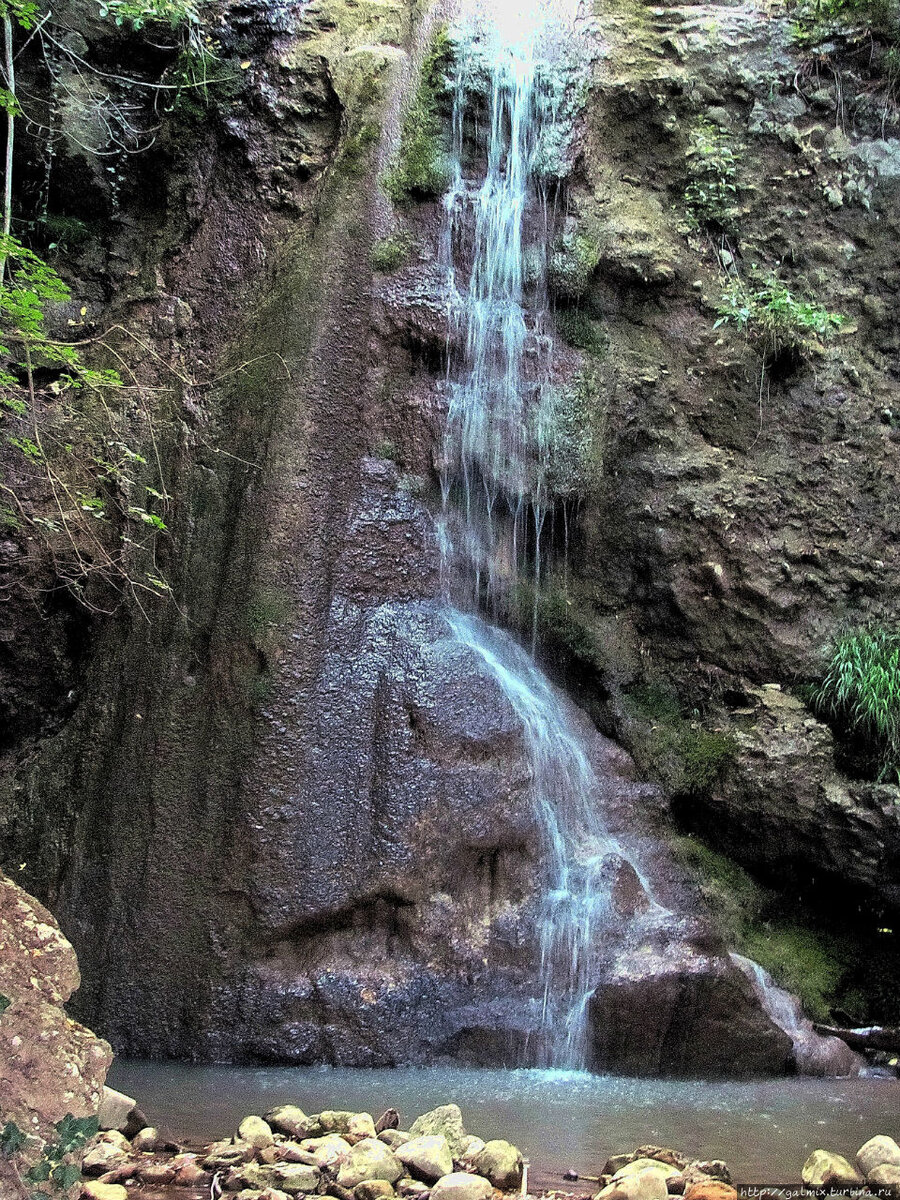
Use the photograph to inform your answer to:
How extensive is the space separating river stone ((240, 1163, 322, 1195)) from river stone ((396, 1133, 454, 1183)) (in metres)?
0.30

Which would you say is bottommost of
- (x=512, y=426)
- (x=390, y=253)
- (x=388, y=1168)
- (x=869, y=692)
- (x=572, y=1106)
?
(x=572, y=1106)

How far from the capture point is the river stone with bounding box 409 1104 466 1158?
12.3 ft

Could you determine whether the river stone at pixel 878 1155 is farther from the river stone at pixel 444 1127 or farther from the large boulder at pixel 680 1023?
the large boulder at pixel 680 1023

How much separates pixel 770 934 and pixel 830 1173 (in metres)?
3.53

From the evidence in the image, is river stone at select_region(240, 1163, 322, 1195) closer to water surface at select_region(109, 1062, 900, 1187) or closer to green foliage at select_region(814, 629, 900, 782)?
water surface at select_region(109, 1062, 900, 1187)

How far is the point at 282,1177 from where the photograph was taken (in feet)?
11.0

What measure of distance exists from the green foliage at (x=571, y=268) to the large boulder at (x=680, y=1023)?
4858 millimetres

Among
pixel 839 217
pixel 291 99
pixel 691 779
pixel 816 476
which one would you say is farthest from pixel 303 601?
pixel 839 217

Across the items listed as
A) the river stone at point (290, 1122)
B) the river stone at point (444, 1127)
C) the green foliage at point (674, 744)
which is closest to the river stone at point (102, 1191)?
the river stone at point (290, 1122)

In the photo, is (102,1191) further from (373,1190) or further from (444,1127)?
(444,1127)

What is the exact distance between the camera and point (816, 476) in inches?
312

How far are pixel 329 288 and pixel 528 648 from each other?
2866 millimetres

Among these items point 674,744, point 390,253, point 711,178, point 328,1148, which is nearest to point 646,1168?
point 328,1148

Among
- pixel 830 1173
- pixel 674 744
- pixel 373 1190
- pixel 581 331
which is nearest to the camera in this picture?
pixel 373 1190
